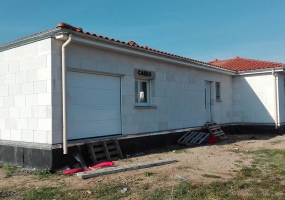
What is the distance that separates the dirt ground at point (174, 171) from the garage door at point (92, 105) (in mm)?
1225

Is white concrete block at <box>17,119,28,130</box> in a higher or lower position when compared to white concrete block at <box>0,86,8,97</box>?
lower

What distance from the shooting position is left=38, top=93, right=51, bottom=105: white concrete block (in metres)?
7.61

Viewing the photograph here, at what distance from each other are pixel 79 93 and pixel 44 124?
4.34 ft

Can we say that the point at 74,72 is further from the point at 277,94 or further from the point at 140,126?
the point at 277,94

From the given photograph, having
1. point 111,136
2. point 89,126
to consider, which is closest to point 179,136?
point 111,136

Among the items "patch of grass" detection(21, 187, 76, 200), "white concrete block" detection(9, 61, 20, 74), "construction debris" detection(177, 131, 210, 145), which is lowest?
"patch of grass" detection(21, 187, 76, 200)

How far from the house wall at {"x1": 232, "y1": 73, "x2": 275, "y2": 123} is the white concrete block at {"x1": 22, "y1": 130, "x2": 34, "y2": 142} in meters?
11.4

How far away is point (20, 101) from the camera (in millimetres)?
8383

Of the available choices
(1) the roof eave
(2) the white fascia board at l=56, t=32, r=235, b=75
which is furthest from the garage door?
(1) the roof eave

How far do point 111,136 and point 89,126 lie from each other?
883 millimetres

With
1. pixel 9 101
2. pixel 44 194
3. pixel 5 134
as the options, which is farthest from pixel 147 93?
pixel 44 194

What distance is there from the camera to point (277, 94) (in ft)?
49.3

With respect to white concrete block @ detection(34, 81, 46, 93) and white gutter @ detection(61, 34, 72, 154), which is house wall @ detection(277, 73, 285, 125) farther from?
white concrete block @ detection(34, 81, 46, 93)

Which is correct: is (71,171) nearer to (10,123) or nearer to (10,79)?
(10,123)
